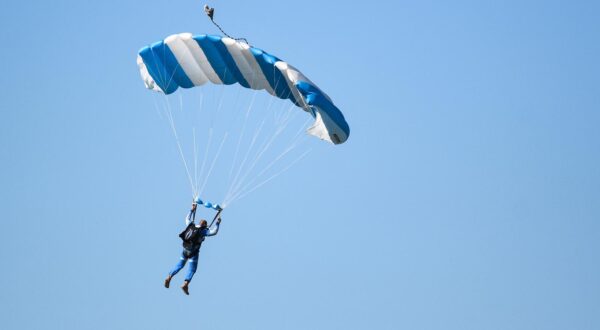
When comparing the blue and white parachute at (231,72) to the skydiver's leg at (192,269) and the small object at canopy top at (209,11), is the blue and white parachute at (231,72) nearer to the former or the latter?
the small object at canopy top at (209,11)

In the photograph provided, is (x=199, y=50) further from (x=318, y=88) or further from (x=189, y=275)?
(x=189, y=275)

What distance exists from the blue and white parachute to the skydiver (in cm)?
249

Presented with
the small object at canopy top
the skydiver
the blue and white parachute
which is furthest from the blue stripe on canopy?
the skydiver

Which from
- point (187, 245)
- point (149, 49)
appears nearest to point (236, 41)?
point (149, 49)

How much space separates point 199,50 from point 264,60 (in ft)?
4.97

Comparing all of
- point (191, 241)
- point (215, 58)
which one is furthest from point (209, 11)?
point (191, 241)

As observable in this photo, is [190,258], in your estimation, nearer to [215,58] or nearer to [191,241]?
[191,241]

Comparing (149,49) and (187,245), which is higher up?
(149,49)

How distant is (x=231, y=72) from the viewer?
74.2 ft

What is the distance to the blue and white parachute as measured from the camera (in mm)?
21266

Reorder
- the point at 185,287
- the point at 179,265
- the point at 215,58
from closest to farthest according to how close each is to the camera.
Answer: the point at 185,287 → the point at 179,265 → the point at 215,58

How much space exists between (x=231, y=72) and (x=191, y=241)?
3.50 m

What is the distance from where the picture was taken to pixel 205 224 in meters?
20.6

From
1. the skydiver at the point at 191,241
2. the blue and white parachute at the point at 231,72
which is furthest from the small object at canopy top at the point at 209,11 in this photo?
the skydiver at the point at 191,241
